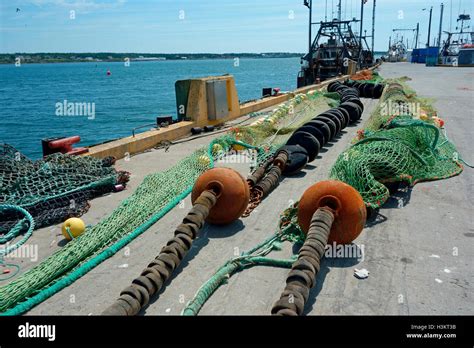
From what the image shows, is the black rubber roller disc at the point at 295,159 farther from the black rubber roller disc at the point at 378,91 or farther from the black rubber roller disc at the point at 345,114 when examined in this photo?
the black rubber roller disc at the point at 378,91

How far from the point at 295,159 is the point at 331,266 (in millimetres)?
3525

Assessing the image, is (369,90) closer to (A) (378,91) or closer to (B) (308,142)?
(A) (378,91)

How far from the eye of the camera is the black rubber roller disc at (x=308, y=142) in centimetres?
837

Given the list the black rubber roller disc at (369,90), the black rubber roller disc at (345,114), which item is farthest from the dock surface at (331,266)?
the black rubber roller disc at (369,90)

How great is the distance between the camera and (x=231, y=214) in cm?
559

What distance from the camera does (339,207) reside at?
4617 millimetres

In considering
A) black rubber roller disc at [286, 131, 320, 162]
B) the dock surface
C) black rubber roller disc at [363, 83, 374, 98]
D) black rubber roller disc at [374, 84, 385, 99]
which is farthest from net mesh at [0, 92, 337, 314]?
black rubber roller disc at [363, 83, 374, 98]

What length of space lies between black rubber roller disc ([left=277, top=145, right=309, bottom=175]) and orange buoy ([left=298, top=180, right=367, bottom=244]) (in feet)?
9.80

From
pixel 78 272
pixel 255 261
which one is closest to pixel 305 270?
pixel 255 261

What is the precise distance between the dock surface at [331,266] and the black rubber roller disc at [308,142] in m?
1.37

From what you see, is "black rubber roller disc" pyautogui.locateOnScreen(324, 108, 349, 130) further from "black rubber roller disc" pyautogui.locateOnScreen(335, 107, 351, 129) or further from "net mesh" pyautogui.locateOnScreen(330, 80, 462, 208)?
"net mesh" pyautogui.locateOnScreen(330, 80, 462, 208)
